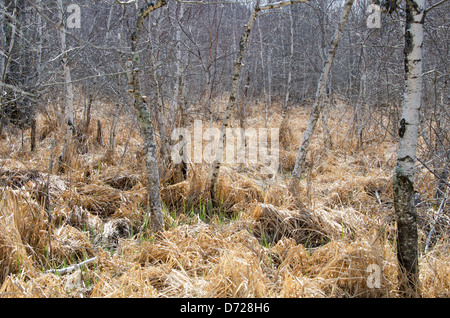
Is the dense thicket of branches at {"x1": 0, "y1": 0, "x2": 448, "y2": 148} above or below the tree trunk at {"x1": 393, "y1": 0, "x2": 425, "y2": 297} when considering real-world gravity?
above

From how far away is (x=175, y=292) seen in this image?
2.21 meters

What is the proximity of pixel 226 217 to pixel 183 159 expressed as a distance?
4.06ft

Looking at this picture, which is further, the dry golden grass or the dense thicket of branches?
the dense thicket of branches

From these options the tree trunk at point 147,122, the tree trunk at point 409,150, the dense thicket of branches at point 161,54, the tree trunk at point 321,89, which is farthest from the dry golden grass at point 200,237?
the dense thicket of branches at point 161,54

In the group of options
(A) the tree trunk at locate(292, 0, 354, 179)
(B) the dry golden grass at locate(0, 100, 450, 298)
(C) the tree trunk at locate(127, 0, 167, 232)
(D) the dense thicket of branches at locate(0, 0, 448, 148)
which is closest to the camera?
(B) the dry golden grass at locate(0, 100, 450, 298)

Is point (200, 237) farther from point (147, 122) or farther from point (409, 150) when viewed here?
point (409, 150)

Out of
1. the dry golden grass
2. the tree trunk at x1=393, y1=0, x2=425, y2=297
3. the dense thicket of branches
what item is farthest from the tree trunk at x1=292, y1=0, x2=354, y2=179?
the tree trunk at x1=393, y1=0, x2=425, y2=297

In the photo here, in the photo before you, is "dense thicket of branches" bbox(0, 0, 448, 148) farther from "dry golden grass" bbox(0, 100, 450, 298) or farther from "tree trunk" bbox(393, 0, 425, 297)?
"dry golden grass" bbox(0, 100, 450, 298)

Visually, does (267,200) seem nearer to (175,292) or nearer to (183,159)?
(183,159)

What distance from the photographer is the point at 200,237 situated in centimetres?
Result: 291

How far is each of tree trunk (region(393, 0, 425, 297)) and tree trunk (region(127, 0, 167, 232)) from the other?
1914mm

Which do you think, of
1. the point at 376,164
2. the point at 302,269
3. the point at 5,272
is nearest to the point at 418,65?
the point at 302,269

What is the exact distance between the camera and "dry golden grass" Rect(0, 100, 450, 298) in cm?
220

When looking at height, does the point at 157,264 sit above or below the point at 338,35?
below
